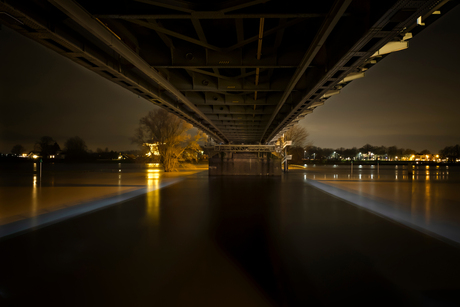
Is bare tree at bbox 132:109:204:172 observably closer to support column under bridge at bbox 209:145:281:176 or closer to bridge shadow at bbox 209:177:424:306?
support column under bridge at bbox 209:145:281:176

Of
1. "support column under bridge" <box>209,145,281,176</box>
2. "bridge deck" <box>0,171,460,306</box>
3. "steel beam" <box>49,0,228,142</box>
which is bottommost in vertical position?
"bridge deck" <box>0,171,460,306</box>

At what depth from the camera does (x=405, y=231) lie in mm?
6773

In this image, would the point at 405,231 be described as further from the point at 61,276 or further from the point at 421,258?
the point at 61,276

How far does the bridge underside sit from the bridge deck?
4528mm

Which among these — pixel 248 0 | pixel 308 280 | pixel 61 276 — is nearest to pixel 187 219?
pixel 61 276

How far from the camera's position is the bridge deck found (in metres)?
3.54

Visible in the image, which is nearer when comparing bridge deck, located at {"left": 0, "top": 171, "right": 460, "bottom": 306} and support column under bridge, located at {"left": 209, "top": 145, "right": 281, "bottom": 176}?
bridge deck, located at {"left": 0, "top": 171, "right": 460, "bottom": 306}

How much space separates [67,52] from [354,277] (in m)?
8.00

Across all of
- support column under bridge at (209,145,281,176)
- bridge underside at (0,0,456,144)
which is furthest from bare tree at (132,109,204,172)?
bridge underside at (0,0,456,144)

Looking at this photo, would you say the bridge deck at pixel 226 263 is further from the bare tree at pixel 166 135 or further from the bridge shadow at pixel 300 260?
the bare tree at pixel 166 135

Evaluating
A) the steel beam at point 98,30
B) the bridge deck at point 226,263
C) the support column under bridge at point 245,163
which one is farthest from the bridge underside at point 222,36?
the support column under bridge at point 245,163

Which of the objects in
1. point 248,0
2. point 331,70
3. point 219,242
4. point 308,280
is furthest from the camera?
point 331,70

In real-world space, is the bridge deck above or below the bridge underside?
below

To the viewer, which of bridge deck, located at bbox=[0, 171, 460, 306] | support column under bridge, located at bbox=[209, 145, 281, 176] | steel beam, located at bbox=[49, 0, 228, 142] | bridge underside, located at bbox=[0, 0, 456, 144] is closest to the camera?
bridge deck, located at bbox=[0, 171, 460, 306]
